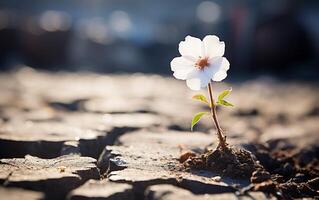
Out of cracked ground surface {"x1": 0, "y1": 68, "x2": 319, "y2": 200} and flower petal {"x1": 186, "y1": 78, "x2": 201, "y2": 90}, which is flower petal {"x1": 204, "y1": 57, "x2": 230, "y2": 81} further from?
cracked ground surface {"x1": 0, "y1": 68, "x2": 319, "y2": 200}

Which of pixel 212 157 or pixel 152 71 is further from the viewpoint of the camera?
pixel 152 71

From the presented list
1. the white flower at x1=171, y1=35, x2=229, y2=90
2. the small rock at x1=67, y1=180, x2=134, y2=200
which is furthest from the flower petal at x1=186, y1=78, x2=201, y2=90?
the small rock at x1=67, y1=180, x2=134, y2=200

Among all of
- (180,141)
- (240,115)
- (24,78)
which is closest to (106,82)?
(24,78)

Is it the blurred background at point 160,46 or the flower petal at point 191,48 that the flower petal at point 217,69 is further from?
the blurred background at point 160,46

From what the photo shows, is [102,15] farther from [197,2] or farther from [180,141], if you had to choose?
[180,141]

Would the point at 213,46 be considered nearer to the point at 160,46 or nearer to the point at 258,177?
the point at 258,177

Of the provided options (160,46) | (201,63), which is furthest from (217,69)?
(160,46)

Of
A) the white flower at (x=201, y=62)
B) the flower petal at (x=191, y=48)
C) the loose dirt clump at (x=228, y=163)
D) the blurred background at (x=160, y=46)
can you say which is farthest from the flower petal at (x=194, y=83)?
the blurred background at (x=160, y=46)
